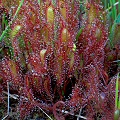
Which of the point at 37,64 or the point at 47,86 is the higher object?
the point at 37,64

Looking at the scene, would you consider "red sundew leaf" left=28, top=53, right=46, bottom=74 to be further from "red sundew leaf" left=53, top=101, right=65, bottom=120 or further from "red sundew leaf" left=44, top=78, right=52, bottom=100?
"red sundew leaf" left=53, top=101, right=65, bottom=120

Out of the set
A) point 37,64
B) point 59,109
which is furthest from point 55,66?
point 59,109

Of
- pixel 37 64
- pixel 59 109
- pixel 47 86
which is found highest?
pixel 37 64

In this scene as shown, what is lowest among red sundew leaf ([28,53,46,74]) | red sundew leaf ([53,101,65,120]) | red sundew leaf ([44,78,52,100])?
red sundew leaf ([53,101,65,120])

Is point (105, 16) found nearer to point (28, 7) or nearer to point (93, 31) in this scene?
point (93, 31)

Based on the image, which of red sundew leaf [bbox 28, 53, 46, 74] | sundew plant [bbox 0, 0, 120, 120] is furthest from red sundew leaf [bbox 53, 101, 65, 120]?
red sundew leaf [bbox 28, 53, 46, 74]

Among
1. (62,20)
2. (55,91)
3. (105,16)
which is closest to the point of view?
(62,20)

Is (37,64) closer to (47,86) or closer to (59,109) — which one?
(47,86)

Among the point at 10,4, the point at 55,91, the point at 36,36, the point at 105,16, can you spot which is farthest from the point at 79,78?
the point at 10,4

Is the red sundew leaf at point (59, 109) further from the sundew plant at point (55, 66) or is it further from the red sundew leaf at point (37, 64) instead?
the red sundew leaf at point (37, 64)
